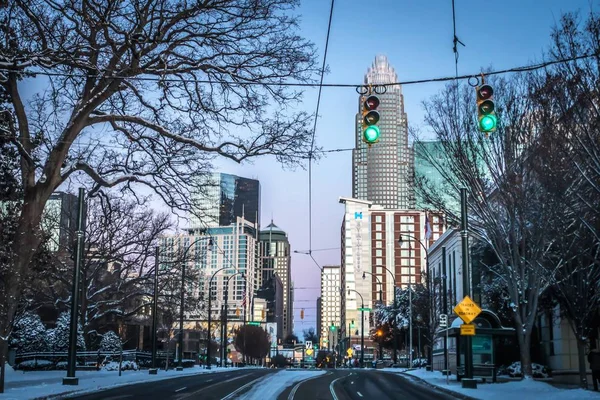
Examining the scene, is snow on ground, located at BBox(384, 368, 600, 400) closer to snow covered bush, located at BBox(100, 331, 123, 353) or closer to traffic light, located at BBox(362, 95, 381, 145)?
traffic light, located at BBox(362, 95, 381, 145)

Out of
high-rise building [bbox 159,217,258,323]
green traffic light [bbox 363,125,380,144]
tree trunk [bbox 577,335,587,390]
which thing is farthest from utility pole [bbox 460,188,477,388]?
green traffic light [bbox 363,125,380,144]

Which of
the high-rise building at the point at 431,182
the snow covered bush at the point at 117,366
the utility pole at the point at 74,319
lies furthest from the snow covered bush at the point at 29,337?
the high-rise building at the point at 431,182

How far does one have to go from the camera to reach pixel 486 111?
14984mm

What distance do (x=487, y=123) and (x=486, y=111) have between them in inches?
13.2

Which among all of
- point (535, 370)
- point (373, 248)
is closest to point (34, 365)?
point (535, 370)

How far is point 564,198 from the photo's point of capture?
2338cm

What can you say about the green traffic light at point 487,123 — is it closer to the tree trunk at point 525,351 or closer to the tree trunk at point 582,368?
the tree trunk at point 582,368

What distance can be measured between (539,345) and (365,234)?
4528 inches

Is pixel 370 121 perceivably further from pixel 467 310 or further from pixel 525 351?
pixel 525 351

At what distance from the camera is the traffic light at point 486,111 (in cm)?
1479

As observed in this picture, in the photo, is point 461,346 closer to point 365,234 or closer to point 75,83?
point 75,83

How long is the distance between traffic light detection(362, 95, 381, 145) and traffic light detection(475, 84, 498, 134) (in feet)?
7.37

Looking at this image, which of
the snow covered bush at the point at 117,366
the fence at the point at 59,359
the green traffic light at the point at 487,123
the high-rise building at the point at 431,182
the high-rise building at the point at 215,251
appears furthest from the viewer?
the high-rise building at the point at 215,251

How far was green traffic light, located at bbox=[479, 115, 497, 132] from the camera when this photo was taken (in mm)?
14758
